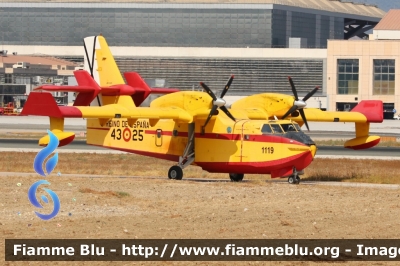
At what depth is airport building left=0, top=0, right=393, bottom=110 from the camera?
15262 cm

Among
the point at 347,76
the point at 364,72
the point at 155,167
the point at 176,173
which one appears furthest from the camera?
the point at 347,76

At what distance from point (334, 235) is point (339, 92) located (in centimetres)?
11653

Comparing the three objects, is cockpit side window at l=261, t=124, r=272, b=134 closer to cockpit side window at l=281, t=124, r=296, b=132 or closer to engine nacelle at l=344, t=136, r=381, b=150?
cockpit side window at l=281, t=124, r=296, b=132

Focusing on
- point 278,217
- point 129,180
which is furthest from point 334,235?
point 129,180

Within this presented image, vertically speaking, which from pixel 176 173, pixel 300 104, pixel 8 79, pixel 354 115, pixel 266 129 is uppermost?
pixel 8 79

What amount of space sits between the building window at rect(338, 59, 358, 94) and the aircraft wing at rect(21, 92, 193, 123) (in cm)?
9812

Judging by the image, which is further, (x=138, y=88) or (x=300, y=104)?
(x=138, y=88)

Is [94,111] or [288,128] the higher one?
[94,111]

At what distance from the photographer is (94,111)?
44250 mm

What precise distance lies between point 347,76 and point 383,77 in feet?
17.9

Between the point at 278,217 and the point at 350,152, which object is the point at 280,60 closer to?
the point at 350,152

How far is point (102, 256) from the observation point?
78.7ft

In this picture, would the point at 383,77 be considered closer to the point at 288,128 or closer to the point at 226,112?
the point at 226,112

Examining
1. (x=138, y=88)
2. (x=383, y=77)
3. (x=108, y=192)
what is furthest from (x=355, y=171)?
(x=383, y=77)
